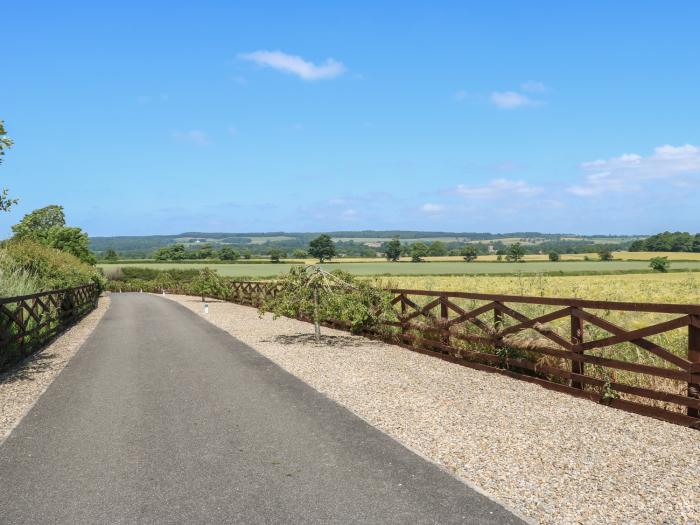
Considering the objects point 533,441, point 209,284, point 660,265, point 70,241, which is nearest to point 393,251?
point 660,265

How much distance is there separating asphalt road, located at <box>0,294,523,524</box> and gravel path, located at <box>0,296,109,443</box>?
0.30 meters

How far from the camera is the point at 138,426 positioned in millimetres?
7922

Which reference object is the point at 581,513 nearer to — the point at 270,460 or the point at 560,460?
the point at 560,460

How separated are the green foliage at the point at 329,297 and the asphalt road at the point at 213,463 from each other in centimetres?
634

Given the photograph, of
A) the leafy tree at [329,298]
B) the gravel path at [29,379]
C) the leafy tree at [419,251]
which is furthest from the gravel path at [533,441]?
the leafy tree at [419,251]

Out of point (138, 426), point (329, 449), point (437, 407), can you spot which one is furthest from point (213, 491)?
point (437, 407)

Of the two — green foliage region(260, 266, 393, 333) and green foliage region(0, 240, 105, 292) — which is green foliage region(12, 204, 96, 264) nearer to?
green foliage region(0, 240, 105, 292)

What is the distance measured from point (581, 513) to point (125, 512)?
3.97 meters

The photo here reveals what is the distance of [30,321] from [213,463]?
14247mm

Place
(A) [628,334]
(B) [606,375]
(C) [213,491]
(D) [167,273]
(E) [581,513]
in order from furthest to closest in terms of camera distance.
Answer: (D) [167,273] → (B) [606,375] → (A) [628,334] → (C) [213,491] → (E) [581,513]

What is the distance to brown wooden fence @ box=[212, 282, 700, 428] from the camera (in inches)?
318

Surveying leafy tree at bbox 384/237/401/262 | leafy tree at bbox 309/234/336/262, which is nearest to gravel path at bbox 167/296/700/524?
leafy tree at bbox 309/234/336/262

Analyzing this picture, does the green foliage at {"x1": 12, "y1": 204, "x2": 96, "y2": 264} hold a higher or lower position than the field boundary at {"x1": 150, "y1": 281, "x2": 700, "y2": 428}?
higher

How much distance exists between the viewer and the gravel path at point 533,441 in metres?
5.26
